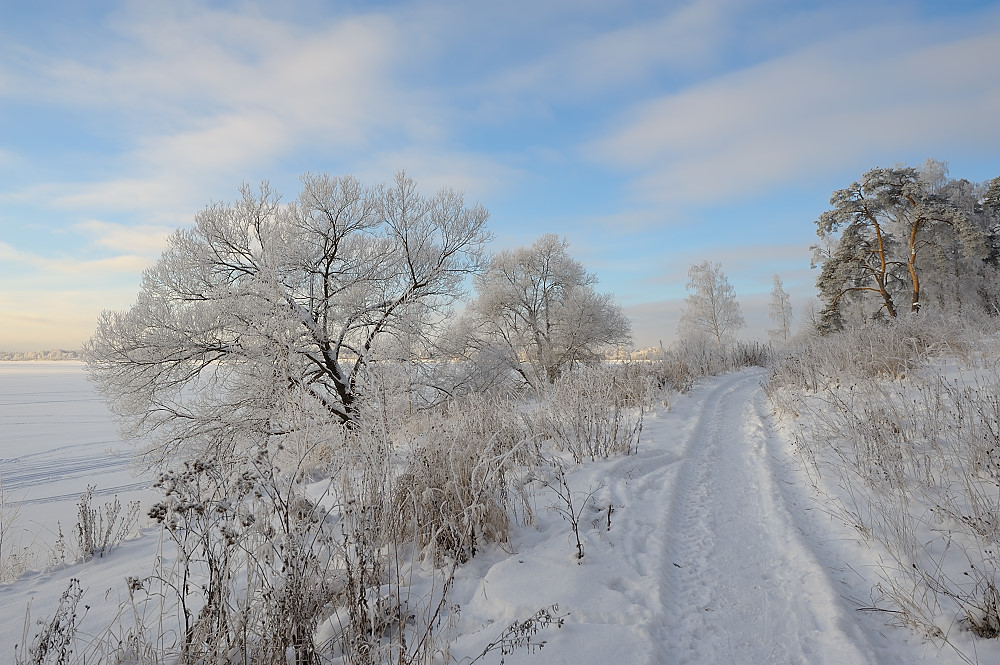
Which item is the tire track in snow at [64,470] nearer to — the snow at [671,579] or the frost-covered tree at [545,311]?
the snow at [671,579]

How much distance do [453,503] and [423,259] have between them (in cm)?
1056

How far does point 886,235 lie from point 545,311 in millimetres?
17078

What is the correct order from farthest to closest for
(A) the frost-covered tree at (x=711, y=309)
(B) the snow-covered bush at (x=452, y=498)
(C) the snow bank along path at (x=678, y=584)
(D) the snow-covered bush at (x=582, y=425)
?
(A) the frost-covered tree at (x=711, y=309) → (D) the snow-covered bush at (x=582, y=425) → (B) the snow-covered bush at (x=452, y=498) → (C) the snow bank along path at (x=678, y=584)

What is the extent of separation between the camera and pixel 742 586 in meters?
2.67

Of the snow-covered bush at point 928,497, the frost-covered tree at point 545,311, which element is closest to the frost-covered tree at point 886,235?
the frost-covered tree at point 545,311

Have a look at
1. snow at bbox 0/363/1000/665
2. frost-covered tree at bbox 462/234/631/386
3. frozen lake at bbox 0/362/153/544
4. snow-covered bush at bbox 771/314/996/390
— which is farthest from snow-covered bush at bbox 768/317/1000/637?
frost-covered tree at bbox 462/234/631/386

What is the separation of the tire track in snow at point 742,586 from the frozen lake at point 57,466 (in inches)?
213

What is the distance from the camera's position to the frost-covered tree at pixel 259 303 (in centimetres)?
967

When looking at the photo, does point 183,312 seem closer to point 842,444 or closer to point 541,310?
point 842,444

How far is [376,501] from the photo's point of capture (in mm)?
2795

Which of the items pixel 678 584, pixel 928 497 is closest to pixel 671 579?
pixel 678 584

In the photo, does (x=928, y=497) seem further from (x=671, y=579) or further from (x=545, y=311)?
(x=545, y=311)

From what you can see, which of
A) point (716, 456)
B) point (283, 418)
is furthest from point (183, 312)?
point (716, 456)

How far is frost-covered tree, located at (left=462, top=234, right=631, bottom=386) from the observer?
22094 mm
